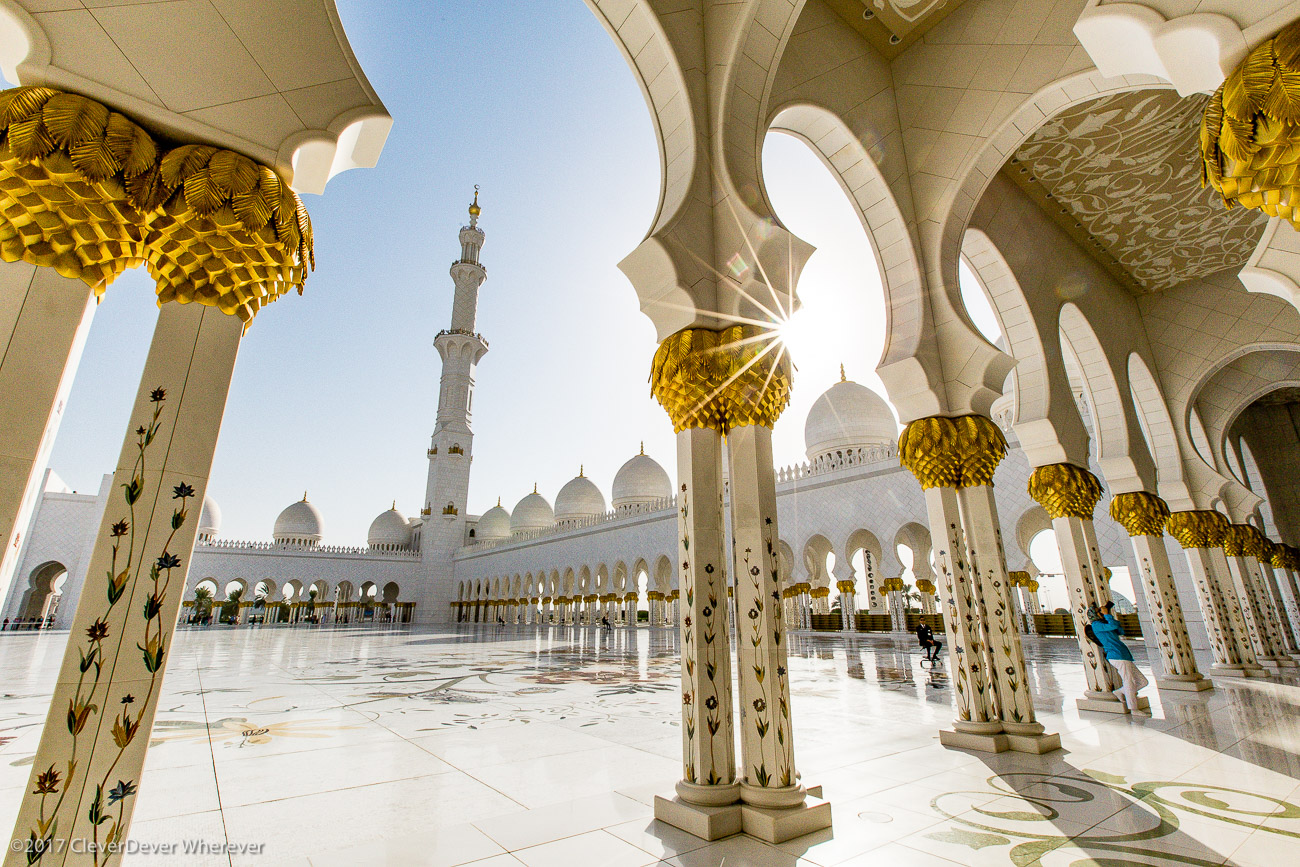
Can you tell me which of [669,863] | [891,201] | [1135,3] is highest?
[891,201]

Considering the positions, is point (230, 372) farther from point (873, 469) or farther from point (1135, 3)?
point (873, 469)

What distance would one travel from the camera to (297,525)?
25.4 meters

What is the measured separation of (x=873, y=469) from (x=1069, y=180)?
880 centimetres

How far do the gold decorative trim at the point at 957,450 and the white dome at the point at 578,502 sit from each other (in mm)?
20262

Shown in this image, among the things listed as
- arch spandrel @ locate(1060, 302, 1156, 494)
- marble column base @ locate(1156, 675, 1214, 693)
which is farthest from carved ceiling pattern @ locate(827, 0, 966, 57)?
marble column base @ locate(1156, 675, 1214, 693)

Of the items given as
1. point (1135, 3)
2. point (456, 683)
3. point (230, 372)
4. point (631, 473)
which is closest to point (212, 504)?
point (631, 473)

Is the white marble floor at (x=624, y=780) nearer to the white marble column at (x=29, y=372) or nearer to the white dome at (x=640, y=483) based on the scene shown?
the white marble column at (x=29, y=372)

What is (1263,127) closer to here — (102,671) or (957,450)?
(957,450)

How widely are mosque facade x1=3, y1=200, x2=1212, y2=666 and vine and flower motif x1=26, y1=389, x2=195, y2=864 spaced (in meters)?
11.5

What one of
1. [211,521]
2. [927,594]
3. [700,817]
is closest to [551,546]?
[927,594]

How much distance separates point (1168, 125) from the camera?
4.14 m

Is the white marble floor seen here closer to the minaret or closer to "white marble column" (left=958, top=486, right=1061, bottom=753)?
"white marble column" (left=958, top=486, right=1061, bottom=753)

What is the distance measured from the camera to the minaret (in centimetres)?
2225

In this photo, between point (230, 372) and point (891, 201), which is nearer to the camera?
point (230, 372)
